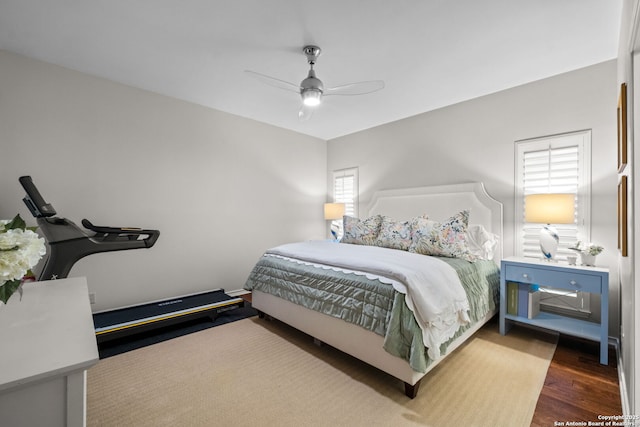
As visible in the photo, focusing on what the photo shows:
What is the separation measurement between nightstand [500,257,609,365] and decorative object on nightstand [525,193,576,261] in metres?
0.18

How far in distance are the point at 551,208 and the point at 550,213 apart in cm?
4

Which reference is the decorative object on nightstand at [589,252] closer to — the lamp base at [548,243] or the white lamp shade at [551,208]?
the lamp base at [548,243]

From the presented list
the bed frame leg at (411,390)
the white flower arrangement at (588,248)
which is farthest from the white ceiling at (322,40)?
the bed frame leg at (411,390)

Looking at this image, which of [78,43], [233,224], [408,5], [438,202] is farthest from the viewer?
[233,224]

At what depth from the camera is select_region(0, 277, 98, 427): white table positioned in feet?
2.10

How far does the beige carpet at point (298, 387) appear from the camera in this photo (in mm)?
1689

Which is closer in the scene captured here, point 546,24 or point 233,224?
point 546,24

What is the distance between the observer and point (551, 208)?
8.14 ft

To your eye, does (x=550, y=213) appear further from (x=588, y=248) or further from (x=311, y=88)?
(x=311, y=88)

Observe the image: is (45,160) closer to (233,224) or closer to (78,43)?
(78,43)

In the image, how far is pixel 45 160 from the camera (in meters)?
2.76

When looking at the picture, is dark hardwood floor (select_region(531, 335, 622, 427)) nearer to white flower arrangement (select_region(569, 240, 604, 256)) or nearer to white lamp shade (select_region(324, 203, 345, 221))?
white flower arrangement (select_region(569, 240, 604, 256))

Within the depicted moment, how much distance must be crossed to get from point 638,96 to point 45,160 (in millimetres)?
4494

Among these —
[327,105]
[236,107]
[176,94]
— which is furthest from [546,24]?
[176,94]
